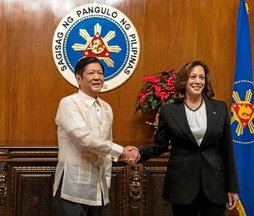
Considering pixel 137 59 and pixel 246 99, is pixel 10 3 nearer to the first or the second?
pixel 137 59

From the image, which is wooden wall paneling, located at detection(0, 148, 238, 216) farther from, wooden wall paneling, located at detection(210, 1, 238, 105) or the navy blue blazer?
wooden wall paneling, located at detection(210, 1, 238, 105)

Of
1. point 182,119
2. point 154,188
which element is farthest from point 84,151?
point 154,188

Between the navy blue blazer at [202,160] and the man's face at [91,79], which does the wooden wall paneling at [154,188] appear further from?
the man's face at [91,79]

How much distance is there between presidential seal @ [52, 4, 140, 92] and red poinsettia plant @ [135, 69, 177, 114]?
31 centimetres

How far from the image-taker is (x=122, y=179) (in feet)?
10.3

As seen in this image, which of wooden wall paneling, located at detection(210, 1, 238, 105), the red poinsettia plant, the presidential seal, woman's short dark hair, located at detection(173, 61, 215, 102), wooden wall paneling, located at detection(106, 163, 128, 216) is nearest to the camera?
woman's short dark hair, located at detection(173, 61, 215, 102)

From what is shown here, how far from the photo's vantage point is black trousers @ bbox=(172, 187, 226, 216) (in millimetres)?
2193

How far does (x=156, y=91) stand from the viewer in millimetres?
3357

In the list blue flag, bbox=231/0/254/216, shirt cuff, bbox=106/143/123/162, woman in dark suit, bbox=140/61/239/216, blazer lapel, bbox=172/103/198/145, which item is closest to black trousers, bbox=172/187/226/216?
woman in dark suit, bbox=140/61/239/216

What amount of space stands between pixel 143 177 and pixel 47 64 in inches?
55.5

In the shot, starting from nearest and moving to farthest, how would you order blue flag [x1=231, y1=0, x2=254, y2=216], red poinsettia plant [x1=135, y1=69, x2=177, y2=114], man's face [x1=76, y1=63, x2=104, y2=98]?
man's face [x1=76, y1=63, x2=104, y2=98], red poinsettia plant [x1=135, y1=69, x2=177, y2=114], blue flag [x1=231, y1=0, x2=254, y2=216]

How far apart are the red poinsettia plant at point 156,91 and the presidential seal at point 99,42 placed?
12.4 inches

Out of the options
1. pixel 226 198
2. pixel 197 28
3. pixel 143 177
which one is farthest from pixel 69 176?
pixel 197 28

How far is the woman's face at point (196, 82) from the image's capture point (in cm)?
226
